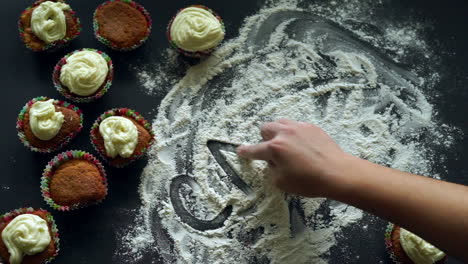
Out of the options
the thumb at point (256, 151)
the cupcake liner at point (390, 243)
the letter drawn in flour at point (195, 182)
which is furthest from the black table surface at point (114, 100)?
the thumb at point (256, 151)

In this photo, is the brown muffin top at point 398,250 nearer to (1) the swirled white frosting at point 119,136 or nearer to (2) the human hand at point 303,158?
(2) the human hand at point 303,158

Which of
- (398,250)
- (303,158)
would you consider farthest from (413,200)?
(398,250)

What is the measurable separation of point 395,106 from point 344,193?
703 mm

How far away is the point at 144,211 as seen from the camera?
2014mm

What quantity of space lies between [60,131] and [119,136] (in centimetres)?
26

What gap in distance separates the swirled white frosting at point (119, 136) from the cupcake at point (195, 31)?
1.36 feet

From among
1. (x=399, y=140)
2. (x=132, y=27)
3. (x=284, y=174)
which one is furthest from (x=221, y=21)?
(x=399, y=140)

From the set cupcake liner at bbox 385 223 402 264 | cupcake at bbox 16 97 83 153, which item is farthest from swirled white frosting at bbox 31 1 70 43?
cupcake liner at bbox 385 223 402 264

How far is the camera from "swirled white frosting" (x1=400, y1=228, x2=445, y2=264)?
6.19ft

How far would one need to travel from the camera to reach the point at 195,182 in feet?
6.77

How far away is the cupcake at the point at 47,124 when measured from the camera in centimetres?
192

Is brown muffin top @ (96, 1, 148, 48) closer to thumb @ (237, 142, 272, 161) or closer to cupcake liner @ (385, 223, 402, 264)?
thumb @ (237, 142, 272, 161)

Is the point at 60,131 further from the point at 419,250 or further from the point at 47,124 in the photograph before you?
the point at 419,250

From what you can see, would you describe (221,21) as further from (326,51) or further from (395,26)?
(395,26)
